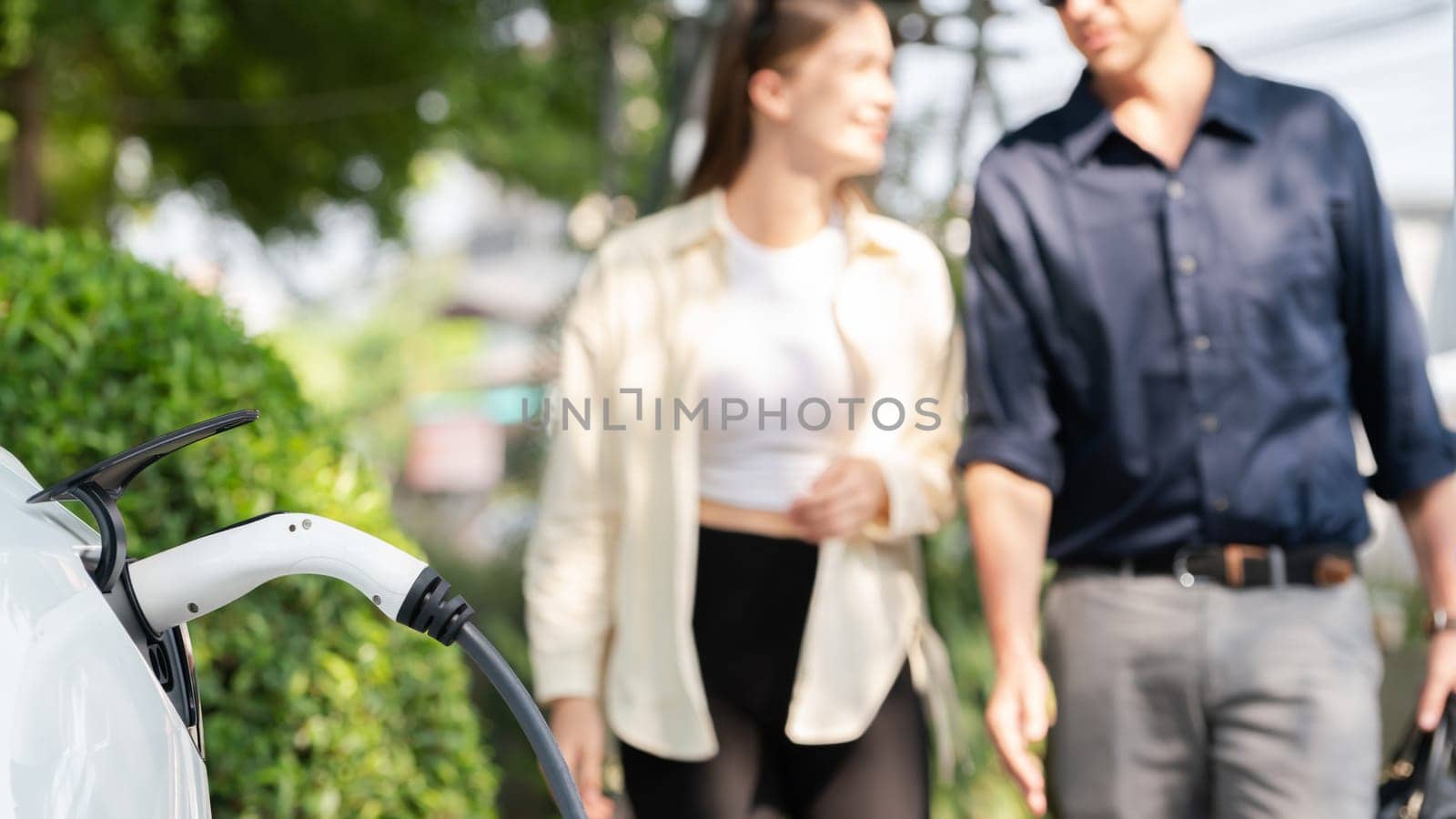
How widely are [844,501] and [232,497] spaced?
1030 mm

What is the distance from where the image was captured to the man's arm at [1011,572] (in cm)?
187

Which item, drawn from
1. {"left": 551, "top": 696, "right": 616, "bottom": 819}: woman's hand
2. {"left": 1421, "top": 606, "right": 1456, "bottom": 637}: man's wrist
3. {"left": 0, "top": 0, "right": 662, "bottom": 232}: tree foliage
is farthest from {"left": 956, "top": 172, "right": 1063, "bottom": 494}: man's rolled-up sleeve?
{"left": 0, "top": 0, "right": 662, "bottom": 232}: tree foliage

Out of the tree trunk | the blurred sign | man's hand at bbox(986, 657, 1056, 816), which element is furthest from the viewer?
the blurred sign

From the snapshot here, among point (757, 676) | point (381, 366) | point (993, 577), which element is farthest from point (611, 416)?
point (381, 366)

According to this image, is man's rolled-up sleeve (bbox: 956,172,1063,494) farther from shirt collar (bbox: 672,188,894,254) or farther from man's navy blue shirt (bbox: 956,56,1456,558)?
shirt collar (bbox: 672,188,894,254)

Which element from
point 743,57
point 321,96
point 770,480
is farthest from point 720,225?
point 321,96

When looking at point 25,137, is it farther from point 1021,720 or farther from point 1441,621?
point 1441,621

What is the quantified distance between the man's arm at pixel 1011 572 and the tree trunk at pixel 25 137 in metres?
A: 7.99

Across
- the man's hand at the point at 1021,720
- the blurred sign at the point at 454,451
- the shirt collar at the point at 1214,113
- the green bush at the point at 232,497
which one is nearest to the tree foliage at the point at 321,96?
the green bush at the point at 232,497

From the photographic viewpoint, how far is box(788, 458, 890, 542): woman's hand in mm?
1909

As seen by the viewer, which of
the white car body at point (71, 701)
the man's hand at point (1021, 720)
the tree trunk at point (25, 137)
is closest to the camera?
the white car body at point (71, 701)

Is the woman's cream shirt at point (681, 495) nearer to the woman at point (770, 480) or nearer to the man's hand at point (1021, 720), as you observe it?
the woman at point (770, 480)

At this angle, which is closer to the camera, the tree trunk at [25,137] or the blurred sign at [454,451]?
the tree trunk at [25,137]

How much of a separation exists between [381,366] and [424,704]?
15784mm
